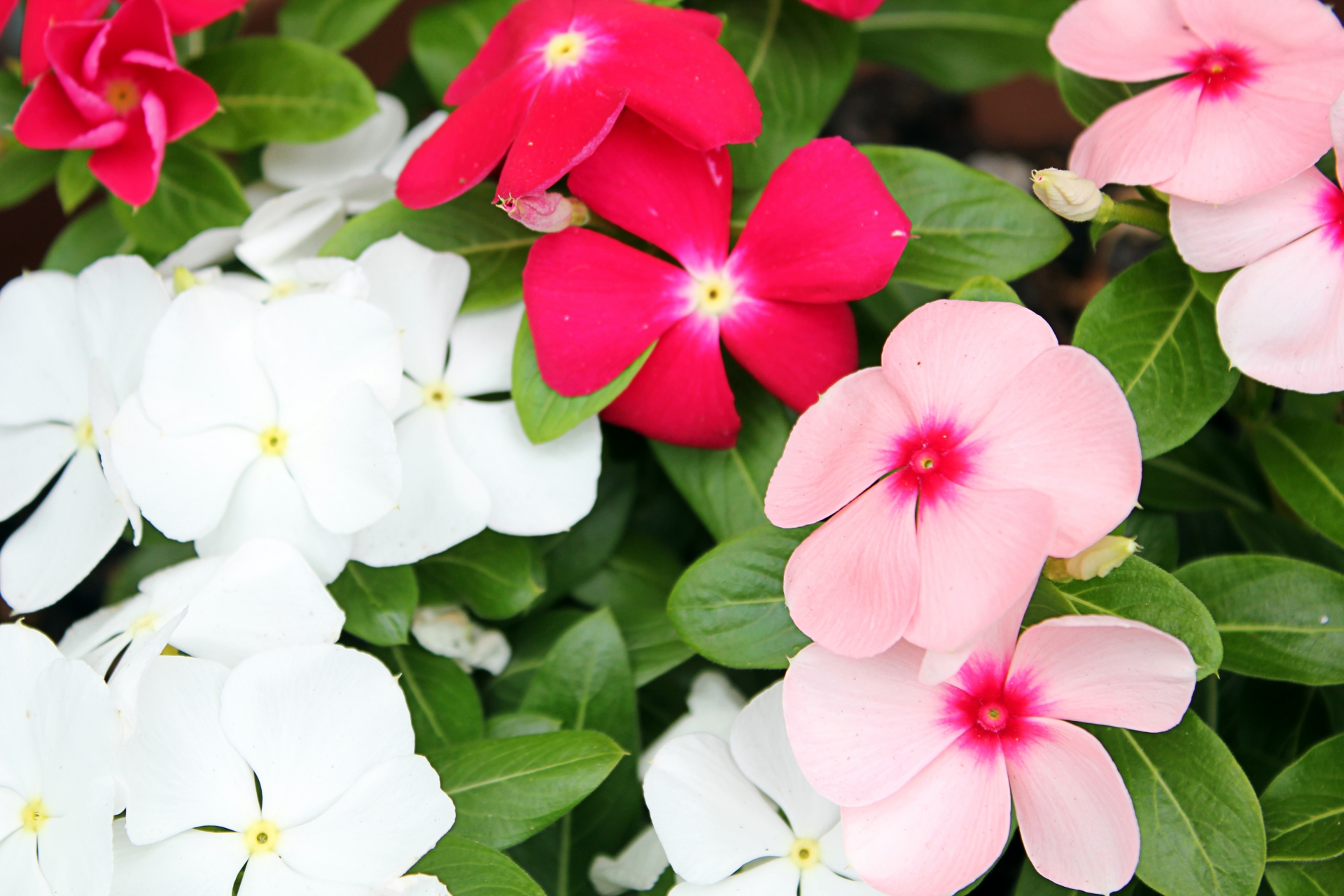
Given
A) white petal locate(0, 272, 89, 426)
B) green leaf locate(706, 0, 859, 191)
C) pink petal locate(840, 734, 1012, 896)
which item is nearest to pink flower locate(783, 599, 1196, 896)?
pink petal locate(840, 734, 1012, 896)

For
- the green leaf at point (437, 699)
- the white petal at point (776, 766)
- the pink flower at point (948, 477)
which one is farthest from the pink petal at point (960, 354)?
the green leaf at point (437, 699)

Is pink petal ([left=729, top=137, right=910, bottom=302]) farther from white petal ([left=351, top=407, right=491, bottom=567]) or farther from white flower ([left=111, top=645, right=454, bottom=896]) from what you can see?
white flower ([left=111, top=645, right=454, bottom=896])

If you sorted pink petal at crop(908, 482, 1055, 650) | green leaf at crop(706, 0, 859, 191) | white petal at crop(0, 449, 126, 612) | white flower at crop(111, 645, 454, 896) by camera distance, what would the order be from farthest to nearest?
1. green leaf at crop(706, 0, 859, 191)
2. white petal at crop(0, 449, 126, 612)
3. white flower at crop(111, 645, 454, 896)
4. pink petal at crop(908, 482, 1055, 650)

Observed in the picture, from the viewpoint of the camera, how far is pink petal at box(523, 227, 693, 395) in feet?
2.17

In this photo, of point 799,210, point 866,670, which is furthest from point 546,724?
point 799,210

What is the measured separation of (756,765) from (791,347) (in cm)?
28

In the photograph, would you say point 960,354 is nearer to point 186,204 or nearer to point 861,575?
point 861,575

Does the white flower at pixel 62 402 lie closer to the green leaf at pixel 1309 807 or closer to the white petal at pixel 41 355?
the white petal at pixel 41 355

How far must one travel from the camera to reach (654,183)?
2.19 ft

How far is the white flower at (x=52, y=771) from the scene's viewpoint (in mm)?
559

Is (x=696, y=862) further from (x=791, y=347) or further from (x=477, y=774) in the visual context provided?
(x=791, y=347)

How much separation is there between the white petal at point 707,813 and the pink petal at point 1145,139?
0.45 m

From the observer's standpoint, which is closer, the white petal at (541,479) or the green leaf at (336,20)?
the white petal at (541,479)

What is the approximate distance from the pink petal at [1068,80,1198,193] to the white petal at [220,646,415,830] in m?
0.55
